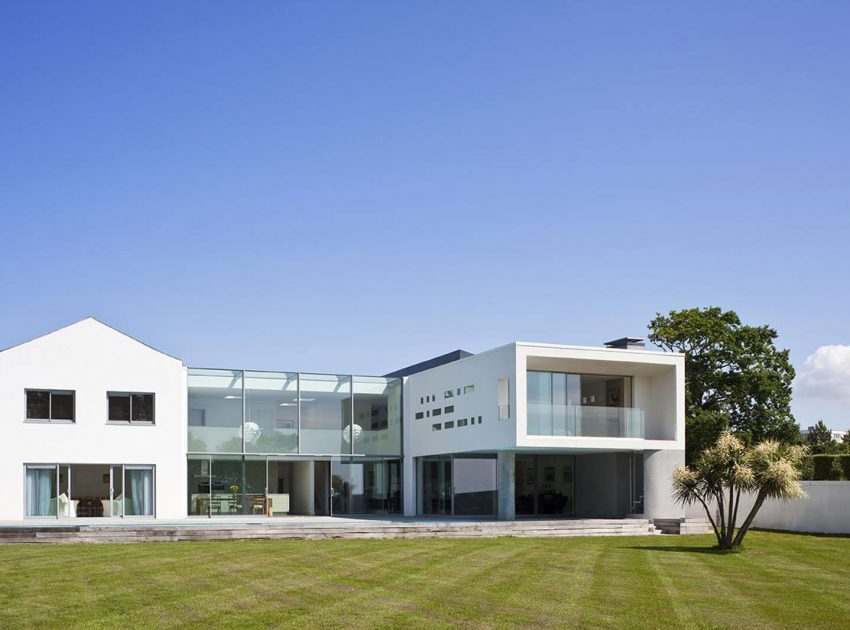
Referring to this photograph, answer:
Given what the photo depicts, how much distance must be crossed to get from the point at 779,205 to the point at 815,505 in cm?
1061

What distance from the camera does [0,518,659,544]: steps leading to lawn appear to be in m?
23.2

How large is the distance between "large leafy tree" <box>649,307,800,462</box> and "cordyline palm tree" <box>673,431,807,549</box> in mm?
19972

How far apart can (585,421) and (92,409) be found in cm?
1599

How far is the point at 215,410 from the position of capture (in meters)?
33.4

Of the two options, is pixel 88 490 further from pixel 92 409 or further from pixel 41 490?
pixel 92 409

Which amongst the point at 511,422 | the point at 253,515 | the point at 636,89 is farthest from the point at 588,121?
the point at 253,515

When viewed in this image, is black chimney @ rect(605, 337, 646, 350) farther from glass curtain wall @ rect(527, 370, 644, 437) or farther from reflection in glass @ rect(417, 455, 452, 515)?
reflection in glass @ rect(417, 455, 452, 515)

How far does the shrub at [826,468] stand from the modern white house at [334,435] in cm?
509

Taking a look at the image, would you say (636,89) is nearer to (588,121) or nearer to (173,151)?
(588,121)

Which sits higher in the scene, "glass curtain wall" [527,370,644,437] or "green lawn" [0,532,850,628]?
"glass curtain wall" [527,370,644,437]

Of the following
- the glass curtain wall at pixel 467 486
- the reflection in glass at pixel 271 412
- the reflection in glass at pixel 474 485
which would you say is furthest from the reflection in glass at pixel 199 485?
the reflection in glass at pixel 474 485

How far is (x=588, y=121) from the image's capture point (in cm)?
2495

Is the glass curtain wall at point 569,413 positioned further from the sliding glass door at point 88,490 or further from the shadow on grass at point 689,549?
the sliding glass door at point 88,490

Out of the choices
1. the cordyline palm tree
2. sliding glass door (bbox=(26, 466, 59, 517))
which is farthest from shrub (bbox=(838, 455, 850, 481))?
sliding glass door (bbox=(26, 466, 59, 517))
